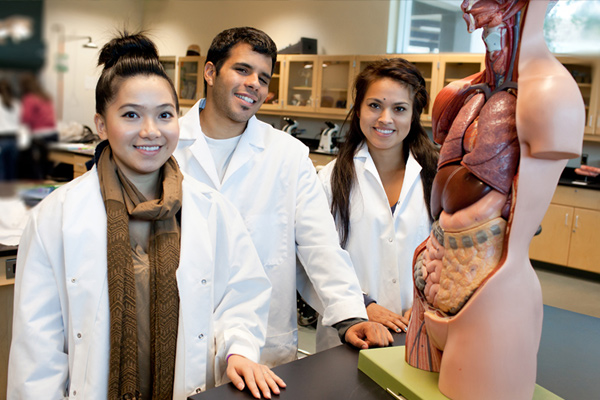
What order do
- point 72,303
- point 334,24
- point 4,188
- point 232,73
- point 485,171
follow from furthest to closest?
1. point 334,24
2. point 232,73
3. point 72,303
4. point 485,171
5. point 4,188

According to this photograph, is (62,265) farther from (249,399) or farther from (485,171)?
(485,171)

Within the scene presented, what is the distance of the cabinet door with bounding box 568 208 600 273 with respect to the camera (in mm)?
4473

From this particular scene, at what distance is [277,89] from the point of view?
693 cm

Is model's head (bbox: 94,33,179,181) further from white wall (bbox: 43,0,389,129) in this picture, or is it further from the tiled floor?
white wall (bbox: 43,0,389,129)

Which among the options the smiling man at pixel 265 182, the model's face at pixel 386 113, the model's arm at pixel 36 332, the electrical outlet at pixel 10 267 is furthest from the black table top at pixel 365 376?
the electrical outlet at pixel 10 267

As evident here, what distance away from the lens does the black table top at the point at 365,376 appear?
39.2 inches

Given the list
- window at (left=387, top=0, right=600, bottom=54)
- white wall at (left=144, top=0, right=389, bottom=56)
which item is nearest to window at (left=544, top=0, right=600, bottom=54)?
window at (left=387, top=0, right=600, bottom=54)

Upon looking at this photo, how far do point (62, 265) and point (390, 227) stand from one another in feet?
3.10

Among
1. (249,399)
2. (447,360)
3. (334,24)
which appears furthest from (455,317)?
(334,24)

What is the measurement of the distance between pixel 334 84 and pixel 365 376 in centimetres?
555

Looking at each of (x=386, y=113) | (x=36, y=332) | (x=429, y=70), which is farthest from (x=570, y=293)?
(x=36, y=332)

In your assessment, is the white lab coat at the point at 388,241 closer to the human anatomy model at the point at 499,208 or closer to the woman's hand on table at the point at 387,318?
the woman's hand on table at the point at 387,318

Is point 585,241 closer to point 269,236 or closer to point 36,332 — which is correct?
point 269,236

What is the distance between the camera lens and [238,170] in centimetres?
162
